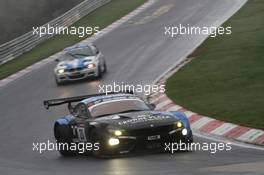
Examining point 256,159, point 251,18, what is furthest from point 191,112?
point 251,18

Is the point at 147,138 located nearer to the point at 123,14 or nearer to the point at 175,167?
the point at 175,167

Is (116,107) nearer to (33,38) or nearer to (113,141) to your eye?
(113,141)

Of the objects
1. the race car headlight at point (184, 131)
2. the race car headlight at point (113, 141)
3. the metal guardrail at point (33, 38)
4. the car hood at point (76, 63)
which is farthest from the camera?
the metal guardrail at point (33, 38)

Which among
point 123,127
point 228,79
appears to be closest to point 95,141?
point 123,127

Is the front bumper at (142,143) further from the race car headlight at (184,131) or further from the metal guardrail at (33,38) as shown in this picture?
the metal guardrail at (33,38)

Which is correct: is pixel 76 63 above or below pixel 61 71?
above

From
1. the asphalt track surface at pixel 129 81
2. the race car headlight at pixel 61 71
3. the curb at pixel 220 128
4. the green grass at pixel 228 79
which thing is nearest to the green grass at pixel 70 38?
the asphalt track surface at pixel 129 81

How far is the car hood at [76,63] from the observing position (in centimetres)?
3033

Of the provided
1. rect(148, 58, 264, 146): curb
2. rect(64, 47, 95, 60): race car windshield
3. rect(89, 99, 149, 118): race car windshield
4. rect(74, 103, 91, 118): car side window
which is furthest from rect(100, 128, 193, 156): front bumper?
rect(64, 47, 95, 60): race car windshield

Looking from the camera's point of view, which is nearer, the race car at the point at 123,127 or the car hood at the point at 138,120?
the race car at the point at 123,127

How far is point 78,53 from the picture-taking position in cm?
3164

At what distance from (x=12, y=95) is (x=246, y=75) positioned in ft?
30.5

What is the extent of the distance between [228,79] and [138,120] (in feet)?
34.5

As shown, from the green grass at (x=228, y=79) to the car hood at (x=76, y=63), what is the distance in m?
3.93
